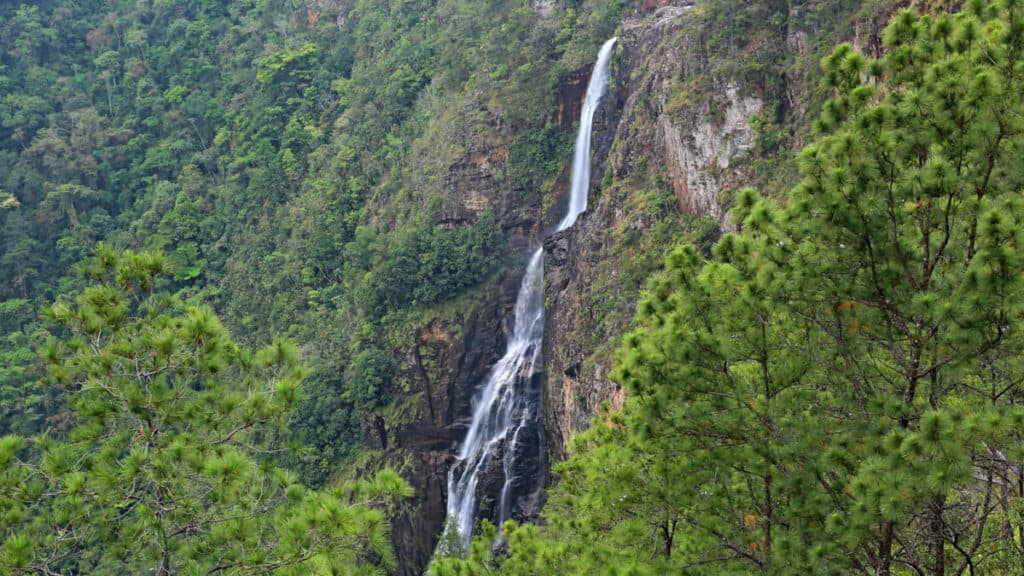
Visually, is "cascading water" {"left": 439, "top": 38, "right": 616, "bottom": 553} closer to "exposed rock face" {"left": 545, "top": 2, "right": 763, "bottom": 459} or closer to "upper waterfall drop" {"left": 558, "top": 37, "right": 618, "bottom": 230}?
"upper waterfall drop" {"left": 558, "top": 37, "right": 618, "bottom": 230}

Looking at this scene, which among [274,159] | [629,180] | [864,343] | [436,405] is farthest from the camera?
[274,159]

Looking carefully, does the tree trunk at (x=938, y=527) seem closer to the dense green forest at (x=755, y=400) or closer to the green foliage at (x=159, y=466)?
the dense green forest at (x=755, y=400)

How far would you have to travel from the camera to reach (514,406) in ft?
82.2

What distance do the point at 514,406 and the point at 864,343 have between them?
1935 centimetres

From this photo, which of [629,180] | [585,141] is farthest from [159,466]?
[585,141]

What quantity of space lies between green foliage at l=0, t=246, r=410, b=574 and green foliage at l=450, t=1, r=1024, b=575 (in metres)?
2.39

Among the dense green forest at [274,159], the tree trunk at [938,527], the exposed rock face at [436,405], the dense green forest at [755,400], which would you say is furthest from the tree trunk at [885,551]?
the dense green forest at [274,159]

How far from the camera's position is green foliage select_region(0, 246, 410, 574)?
5598mm

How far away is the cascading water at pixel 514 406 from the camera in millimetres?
23938

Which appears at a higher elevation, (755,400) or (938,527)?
(755,400)

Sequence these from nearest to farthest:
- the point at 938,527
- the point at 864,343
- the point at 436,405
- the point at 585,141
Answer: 1. the point at 938,527
2. the point at 864,343
3. the point at 585,141
4. the point at 436,405

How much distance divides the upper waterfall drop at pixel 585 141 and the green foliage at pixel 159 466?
2114cm

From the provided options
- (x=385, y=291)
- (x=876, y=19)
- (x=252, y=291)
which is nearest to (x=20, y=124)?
(x=252, y=291)

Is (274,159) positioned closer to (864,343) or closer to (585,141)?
(585,141)
